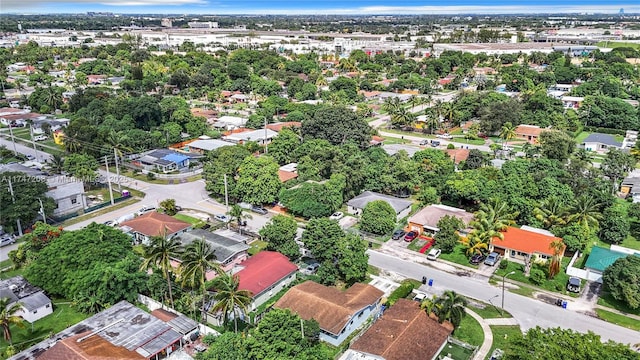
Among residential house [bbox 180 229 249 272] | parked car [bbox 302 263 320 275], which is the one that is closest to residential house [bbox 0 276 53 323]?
residential house [bbox 180 229 249 272]

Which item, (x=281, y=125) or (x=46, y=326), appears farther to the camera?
(x=281, y=125)

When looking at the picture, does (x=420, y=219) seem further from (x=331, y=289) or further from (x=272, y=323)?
(x=272, y=323)

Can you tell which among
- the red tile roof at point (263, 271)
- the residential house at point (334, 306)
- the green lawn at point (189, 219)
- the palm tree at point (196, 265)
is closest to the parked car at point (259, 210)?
the green lawn at point (189, 219)

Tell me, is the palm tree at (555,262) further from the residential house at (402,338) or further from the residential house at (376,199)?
the residential house at (376,199)

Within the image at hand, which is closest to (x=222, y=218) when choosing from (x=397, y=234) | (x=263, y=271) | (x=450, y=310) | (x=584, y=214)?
(x=263, y=271)

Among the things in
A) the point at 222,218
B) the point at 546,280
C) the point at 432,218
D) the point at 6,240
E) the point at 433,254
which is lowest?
the point at 546,280

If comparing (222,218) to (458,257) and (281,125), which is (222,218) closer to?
(458,257)
